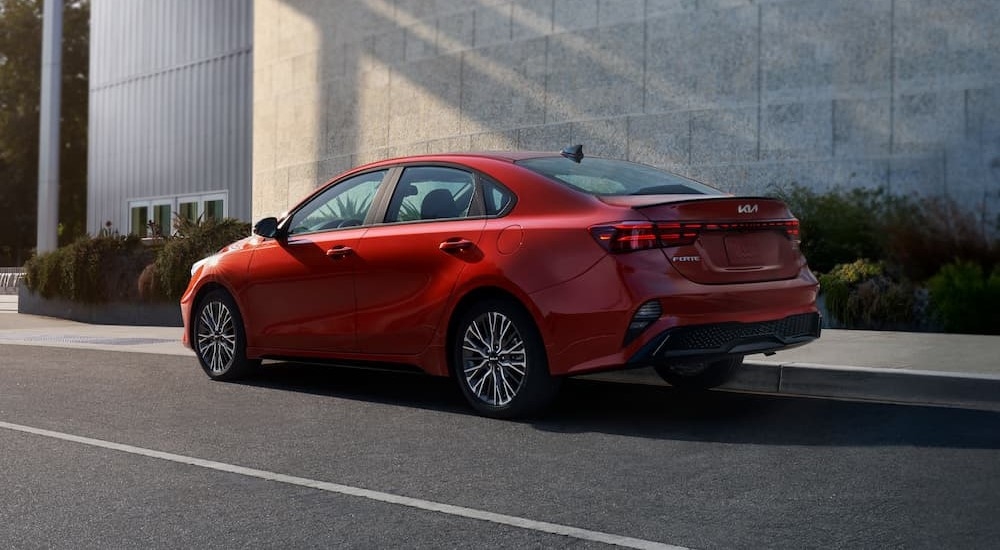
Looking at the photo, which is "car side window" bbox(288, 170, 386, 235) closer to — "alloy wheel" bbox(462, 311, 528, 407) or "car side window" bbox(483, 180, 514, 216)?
"car side window" bbox(483, 180, 514, 216)

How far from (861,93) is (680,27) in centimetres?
297

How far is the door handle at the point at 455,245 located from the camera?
7.01 meters

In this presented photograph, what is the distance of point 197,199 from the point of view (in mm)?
33719

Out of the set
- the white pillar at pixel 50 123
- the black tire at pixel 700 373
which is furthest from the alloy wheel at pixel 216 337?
the white pillar at pixel 50 123

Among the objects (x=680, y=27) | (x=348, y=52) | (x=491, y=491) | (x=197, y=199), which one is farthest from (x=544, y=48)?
(x=197, y=199)

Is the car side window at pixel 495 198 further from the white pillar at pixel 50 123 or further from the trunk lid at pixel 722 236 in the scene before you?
the white pillar at pixel 50 123

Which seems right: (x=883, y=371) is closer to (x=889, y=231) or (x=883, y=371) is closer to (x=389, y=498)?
(x=389, y=498)

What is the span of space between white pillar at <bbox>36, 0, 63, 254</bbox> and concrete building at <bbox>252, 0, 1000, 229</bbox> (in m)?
13.8

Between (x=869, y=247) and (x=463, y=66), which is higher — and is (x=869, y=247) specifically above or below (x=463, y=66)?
below

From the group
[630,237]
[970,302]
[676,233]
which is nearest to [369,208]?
[630,237]

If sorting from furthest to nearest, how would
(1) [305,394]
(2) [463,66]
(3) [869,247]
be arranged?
(2) [463,66] < (3) [869,247] < (1) [305,394]

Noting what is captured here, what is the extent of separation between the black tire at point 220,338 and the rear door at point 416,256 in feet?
5.03

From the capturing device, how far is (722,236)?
6598 millimetres

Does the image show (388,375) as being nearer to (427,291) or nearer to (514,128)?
(427,291)
